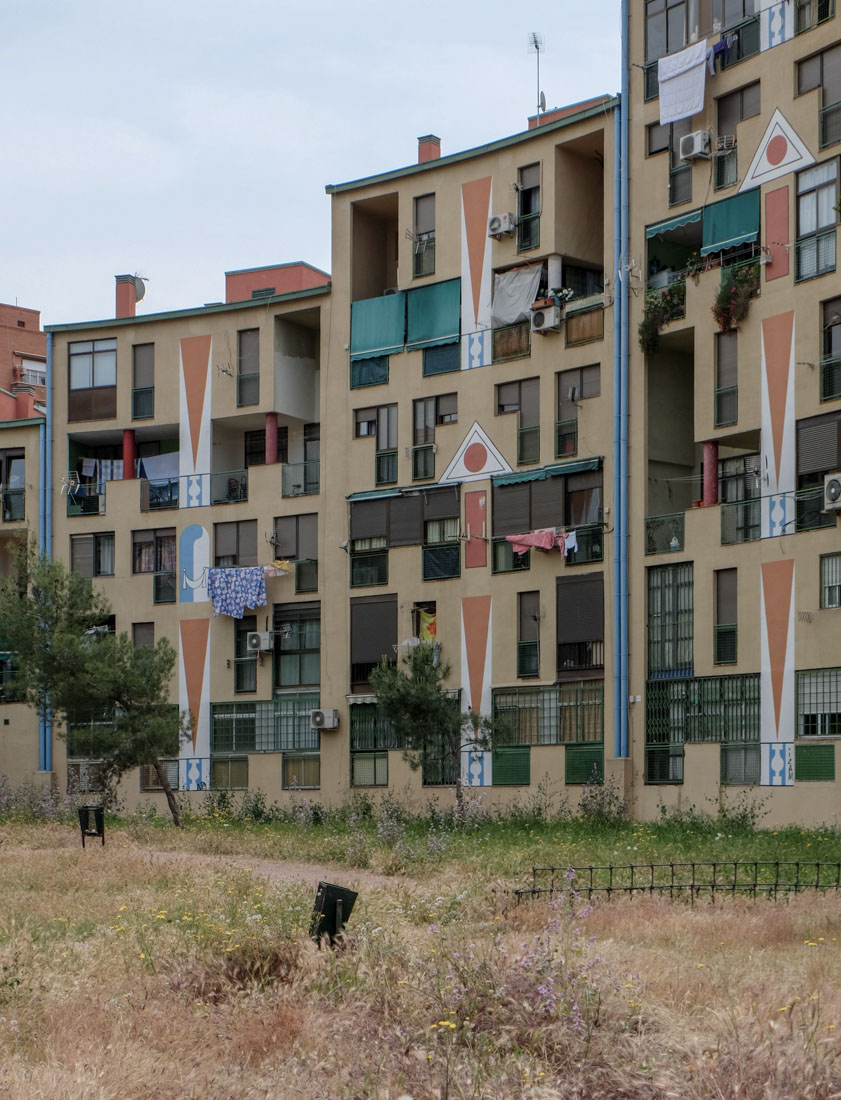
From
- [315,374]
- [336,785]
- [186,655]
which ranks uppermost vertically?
[315,374]

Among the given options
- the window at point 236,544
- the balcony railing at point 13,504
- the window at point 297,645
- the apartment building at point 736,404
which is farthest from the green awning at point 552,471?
the balcony railing at point 13,504

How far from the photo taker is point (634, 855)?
90.6ft

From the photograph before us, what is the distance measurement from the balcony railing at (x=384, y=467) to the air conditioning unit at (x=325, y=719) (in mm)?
6504

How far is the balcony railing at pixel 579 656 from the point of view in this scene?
126ft

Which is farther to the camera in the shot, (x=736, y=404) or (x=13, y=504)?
(x=13, y=504)

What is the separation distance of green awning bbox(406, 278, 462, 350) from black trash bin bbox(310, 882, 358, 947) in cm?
2831

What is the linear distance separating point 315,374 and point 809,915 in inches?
1232

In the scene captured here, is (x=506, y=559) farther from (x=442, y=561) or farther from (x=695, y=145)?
(x=695, y=145)

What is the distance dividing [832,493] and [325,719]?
16484mm

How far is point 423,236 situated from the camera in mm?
43344

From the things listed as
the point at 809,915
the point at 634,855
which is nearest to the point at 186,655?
the point at 634,855

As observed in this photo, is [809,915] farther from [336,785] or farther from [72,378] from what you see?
[72,378]

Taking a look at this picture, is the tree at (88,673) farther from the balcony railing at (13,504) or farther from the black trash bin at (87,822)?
the balcony railing at (13,504)

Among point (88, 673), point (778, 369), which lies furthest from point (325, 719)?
point (778, 369)
